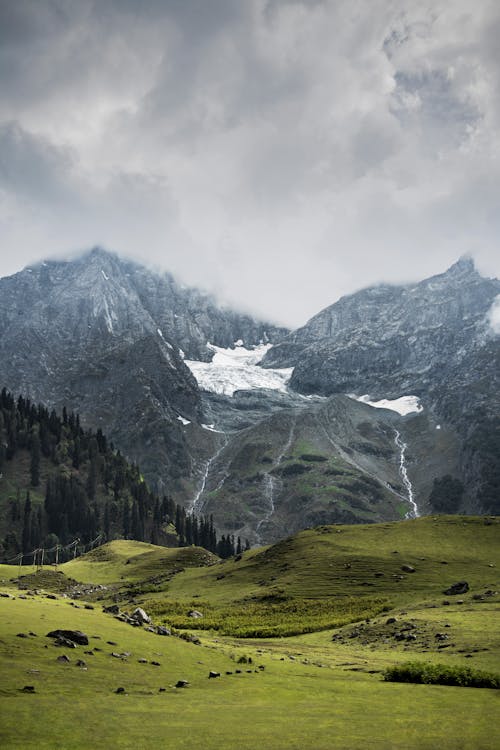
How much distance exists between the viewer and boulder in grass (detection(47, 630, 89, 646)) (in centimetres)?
2868

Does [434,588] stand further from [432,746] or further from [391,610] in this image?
[432,746]

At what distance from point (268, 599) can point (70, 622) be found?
49693mm

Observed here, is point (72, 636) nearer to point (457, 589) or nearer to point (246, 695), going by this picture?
point (246, 695)

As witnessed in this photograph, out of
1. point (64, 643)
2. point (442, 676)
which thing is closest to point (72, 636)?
point (64, 643)

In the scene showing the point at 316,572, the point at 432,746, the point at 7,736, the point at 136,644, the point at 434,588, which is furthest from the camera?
the point at 316,572

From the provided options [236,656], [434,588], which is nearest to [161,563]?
[434,588]

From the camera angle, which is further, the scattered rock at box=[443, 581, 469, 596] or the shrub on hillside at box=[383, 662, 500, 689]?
the scattered rock at box=[443, 581, 469, 596]

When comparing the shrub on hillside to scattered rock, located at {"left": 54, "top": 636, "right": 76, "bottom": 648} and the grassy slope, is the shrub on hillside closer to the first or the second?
the grassy slope

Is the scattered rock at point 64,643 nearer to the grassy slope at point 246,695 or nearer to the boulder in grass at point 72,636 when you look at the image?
the boulder in grass at point 72,636

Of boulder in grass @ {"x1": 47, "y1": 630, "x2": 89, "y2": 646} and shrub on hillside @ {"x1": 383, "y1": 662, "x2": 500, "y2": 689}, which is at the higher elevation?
boulder in grass @ {"x1": 47, "y1": 630, "x2": 89, "y2": 646}

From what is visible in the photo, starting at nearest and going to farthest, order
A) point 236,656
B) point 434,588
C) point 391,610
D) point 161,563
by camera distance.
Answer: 1. point 236,656
2. point 391,610
3. point 434,588
4. point 161,563

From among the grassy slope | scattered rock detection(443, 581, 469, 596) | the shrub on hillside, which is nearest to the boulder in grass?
the grassy slope

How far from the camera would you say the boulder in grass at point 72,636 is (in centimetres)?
2868

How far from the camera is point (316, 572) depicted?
88.4 m
